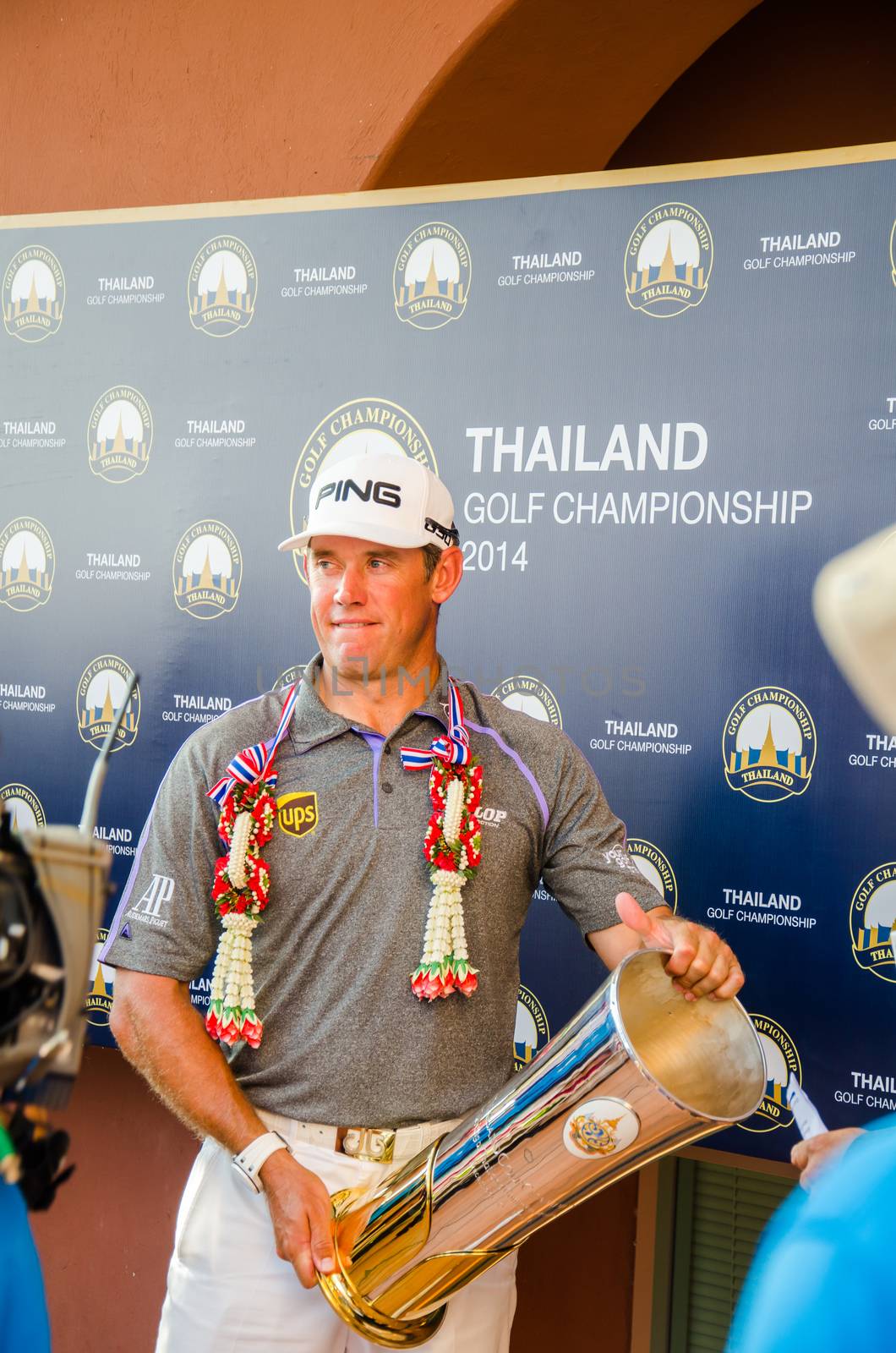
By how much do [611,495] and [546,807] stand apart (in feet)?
2.85

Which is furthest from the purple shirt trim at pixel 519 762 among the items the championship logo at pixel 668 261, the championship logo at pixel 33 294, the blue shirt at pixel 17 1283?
the championship logo at pixel 33 294

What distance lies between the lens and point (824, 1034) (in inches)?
96.6

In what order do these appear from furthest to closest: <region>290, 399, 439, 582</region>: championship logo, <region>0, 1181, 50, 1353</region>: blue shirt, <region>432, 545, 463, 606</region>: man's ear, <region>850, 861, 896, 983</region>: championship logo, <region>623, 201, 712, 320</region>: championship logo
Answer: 1. <region>290, 399, 439, 582</region>: championship logo
2. <region>623, 201, 712, 320</region>: championship logo
3. <region>850, 861, 896, 983</region>: championship logo
4. <region>432, 545, 463, 606</region>: man's ear
5. <region>0, 1181, 50, 1353</region>: blue shirt

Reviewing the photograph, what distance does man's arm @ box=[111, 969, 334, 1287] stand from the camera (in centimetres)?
179

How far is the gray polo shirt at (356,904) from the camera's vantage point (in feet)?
6.26

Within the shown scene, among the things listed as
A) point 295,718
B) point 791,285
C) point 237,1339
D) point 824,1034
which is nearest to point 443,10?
point 791,285

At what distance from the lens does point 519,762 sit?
210 centimetres

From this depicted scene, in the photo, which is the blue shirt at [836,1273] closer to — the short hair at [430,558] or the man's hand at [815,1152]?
the man's hand at [815,1152]

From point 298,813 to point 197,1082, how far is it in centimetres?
42

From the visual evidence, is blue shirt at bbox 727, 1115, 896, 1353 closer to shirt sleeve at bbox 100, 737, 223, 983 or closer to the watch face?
the watch face

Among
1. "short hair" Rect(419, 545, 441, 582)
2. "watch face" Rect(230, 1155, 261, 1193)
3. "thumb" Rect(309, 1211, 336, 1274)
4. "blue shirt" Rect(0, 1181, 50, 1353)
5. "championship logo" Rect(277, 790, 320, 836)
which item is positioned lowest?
"thumb" Rect(309, 1211, 336, 1274)

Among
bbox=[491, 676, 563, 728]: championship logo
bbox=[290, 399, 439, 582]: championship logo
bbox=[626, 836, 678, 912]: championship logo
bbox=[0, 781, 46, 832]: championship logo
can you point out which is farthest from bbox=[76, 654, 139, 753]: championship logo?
bbox=[626, 836, 678, 912]: championship logo

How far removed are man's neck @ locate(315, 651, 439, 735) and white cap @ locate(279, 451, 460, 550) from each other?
216 mm

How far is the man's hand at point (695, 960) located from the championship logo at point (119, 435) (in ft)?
6.27
